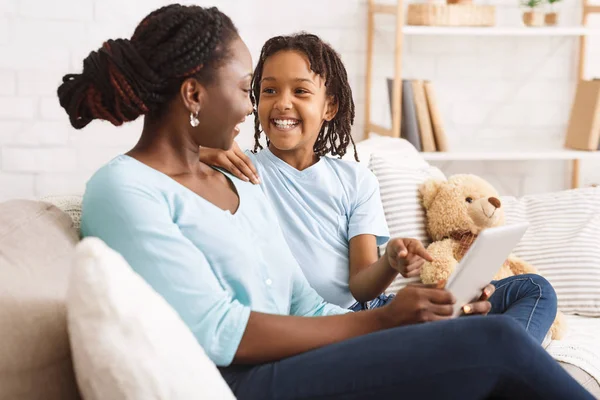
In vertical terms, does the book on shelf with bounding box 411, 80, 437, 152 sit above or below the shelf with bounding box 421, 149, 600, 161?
above

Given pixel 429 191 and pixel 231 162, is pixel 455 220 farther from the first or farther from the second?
pixel 231 162

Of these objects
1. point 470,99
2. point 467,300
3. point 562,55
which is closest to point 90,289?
point 467,300

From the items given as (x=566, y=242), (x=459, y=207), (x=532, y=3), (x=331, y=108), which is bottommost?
(x=566, y=242)

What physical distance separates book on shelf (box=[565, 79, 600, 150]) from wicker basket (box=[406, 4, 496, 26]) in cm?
41

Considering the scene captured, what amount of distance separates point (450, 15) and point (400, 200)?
96cm

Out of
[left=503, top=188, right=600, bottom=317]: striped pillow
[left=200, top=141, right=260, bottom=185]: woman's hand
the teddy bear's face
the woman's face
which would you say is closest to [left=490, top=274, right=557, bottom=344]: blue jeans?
the teddy bear's face

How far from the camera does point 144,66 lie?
3.87 ft

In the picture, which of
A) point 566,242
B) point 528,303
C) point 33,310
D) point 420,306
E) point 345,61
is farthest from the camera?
point 345,61

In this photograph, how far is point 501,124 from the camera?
3232mm

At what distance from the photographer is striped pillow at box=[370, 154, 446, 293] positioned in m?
2.06

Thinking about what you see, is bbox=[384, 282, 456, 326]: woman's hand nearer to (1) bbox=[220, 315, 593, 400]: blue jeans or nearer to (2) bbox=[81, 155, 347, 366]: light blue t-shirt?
(1) bbox=[220, 315, 593, 400]: blue jeans

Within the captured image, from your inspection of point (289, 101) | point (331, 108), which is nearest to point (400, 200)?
point (331, 108)

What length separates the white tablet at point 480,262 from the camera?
122cm

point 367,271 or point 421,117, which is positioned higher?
point 421,117
